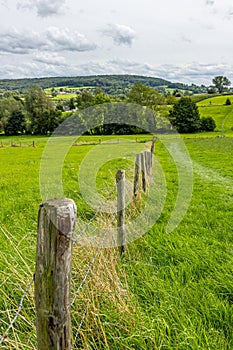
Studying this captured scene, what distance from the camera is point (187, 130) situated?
66.8 metres

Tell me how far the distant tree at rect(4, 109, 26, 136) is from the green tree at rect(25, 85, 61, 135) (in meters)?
1.98

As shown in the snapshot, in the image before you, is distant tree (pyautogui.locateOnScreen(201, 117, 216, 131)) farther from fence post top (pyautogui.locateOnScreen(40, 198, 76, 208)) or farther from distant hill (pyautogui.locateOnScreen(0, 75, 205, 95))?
fence post top (pyautogui.locateOnScreen(40, 198, 76, 208))

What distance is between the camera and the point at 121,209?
478 cm

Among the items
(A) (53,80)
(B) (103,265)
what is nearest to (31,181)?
(B) (103,265)

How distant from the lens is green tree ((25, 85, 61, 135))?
68438mm

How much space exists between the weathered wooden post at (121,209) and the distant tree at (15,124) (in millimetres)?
71393

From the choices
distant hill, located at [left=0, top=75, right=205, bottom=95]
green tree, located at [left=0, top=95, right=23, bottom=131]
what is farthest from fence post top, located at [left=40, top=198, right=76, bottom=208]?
distant hill, located at [left=0, top=75, right=205, bottom=95]

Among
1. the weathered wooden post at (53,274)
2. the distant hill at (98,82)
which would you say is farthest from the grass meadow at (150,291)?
the distant hill at (98,82)

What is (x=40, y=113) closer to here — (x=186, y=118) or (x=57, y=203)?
(x=186, y=118)

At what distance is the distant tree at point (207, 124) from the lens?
65.8 meters

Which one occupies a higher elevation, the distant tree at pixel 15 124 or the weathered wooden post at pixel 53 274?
the distant tree at pixel 15 124

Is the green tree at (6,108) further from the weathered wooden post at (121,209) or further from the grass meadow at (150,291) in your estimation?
the weathered wooden post at (121,209)

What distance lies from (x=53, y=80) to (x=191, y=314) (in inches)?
6259

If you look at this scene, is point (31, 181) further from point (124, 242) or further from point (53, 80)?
point (53, 80)
